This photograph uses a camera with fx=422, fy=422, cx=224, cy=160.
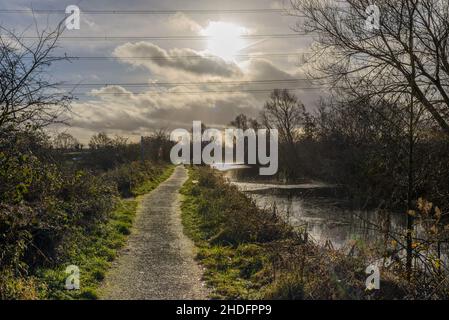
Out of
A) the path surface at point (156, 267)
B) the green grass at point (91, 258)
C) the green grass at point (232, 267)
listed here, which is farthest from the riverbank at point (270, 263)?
the green grass at point (91, 258)

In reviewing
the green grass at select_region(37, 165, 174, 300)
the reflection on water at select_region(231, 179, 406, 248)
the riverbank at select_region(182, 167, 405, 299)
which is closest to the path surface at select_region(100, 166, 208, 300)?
the green grass at select_region(37, 165, 174, 300)

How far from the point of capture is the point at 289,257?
807 cm

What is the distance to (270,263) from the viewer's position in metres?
8.12

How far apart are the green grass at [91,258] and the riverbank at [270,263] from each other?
194 cm

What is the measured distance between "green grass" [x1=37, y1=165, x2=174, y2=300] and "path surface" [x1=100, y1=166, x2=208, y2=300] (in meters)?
0.21

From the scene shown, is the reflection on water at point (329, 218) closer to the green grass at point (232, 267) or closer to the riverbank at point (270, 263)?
the riverbank at point (270, 263)

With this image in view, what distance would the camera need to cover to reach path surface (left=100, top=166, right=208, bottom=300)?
23.1 feet

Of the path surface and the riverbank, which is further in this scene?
the path surface

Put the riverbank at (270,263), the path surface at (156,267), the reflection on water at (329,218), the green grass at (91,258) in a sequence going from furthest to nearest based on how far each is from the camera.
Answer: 1. the reflection on water at (329,218)
2. the path surface at (156,267)
3. the green grass at (91,258)
4. the riverbank at (270,263)

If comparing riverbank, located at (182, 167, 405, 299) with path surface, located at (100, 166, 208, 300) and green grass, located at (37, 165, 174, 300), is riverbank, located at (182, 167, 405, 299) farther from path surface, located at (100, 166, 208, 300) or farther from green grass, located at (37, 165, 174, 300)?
green grass, located at (37, 165, 174, 300)

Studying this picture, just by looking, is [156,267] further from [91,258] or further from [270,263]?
[270,263]

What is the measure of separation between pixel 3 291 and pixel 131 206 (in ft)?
34.4

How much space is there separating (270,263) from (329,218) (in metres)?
9.54

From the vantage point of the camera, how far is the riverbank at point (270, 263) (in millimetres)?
6453
